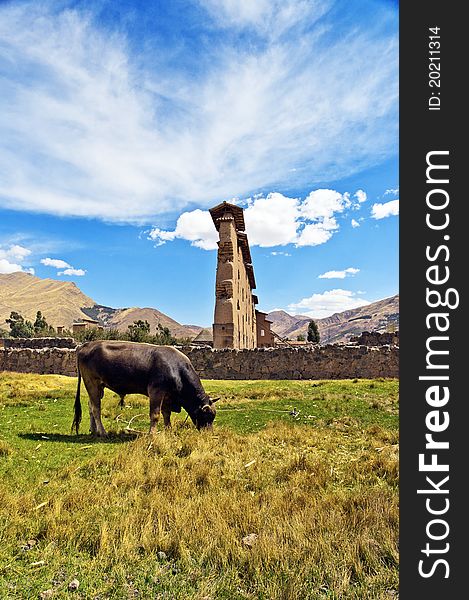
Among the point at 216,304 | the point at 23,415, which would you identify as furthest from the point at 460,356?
the point at 216,304

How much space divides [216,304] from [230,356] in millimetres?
5377

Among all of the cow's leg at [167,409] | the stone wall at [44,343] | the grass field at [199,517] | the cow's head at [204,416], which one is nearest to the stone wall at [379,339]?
the stone wall at [44,343]

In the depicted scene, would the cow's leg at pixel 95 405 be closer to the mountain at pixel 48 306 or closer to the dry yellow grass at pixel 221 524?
the dry yellow grass at pixel 221 524

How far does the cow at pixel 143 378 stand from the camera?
9.47m

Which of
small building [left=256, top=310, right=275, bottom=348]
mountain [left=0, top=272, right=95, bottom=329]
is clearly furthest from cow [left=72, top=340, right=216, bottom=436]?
mountain [left=0, top=272, right=95, bottom=329]

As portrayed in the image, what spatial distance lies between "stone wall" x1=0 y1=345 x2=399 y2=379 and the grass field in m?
18.9

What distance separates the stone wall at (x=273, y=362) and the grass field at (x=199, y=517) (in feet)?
61.9

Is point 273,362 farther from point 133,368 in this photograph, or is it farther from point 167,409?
point 133,368

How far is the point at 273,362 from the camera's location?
2814 centimetres

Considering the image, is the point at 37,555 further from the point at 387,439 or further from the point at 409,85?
the point at 387,439

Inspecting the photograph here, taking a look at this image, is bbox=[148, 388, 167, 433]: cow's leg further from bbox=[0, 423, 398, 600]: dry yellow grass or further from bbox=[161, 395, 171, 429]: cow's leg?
bbox=[0, 423, 398, 600]: dry yellow grass

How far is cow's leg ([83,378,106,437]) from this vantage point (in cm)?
948

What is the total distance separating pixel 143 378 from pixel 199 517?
5.39 metres

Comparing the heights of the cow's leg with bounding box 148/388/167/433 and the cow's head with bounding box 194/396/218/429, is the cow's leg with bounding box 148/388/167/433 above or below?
→ above
